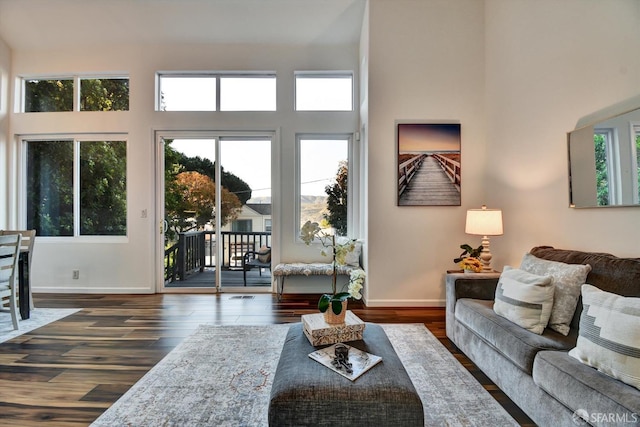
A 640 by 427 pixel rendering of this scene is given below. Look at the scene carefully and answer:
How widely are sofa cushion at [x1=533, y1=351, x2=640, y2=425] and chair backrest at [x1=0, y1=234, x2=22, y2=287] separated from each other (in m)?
4.37

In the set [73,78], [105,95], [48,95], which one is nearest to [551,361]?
[105,95]

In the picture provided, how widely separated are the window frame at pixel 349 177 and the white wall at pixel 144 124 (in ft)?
0.30

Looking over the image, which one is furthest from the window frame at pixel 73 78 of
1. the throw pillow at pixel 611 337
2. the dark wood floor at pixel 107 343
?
the throw pillow at pixel 611 337

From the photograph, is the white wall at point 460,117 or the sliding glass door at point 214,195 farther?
the sliding glass door at point 214,195

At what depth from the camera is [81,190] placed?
14.7ft

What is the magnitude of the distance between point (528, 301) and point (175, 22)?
5099mm

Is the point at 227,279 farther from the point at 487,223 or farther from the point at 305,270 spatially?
the point at 487,223

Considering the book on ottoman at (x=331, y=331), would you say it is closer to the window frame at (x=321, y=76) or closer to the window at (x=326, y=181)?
the window at (x=326, y=181)

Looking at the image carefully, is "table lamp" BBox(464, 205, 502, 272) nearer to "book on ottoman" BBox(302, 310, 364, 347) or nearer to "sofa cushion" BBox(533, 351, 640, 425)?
"sofa cushion" BBox(533, 351, 640, 425)

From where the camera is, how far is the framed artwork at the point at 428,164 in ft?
12.2

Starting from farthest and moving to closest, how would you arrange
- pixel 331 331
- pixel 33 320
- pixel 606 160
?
pixel 33 320
pixel 606 160
pixel 331 331

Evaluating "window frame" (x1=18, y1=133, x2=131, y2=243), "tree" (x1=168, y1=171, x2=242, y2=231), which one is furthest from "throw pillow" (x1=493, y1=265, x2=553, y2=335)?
"window frame" (x1=18, y1=133, x2=131, y2=243)

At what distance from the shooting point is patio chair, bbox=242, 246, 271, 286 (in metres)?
4.48

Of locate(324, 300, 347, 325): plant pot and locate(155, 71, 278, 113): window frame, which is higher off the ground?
locate(155, 71, 278, 113): window frame
